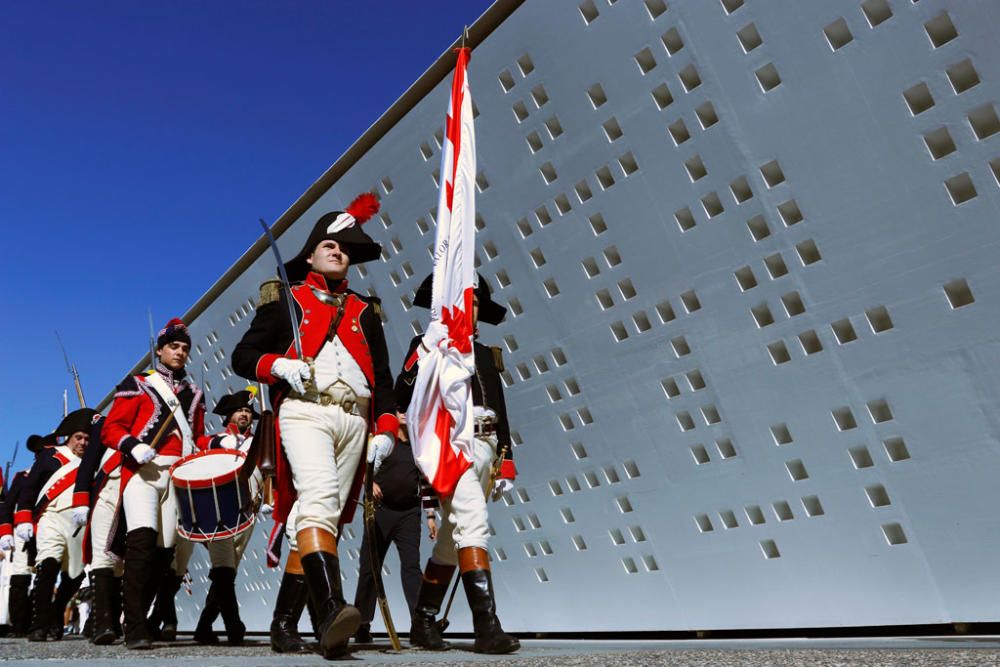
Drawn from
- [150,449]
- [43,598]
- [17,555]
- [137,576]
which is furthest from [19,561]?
[150,449]

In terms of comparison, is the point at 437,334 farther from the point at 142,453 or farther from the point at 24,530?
the point at 24,530

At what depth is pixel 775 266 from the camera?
7293 mm

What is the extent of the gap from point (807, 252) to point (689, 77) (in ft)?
5.86

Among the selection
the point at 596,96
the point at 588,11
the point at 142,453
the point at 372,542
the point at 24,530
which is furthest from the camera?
the point at 24,530

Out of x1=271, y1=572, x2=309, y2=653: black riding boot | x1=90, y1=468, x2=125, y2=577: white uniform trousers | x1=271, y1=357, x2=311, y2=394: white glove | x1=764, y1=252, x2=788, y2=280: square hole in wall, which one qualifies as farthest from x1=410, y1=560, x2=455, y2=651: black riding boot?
x1=764, y1=252, x2=788, y2=280: square hole in wall

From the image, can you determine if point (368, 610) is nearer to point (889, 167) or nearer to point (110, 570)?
point (110, 570)

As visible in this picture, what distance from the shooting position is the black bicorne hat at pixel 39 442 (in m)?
11.1

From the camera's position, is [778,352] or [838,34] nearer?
[838,34]

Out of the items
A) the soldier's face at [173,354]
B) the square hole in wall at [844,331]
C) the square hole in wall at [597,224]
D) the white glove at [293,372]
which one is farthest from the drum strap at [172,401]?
the square hole in wall at [844,331]

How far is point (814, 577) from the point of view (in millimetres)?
7266

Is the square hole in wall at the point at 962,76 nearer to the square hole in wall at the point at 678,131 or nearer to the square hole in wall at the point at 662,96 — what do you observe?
the square hole in wall at the point at 678,131

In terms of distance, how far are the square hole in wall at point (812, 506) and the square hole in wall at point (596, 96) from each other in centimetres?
383

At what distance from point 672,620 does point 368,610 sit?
3024 mm

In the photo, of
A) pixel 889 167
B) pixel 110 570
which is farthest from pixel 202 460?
pixel 889 167
